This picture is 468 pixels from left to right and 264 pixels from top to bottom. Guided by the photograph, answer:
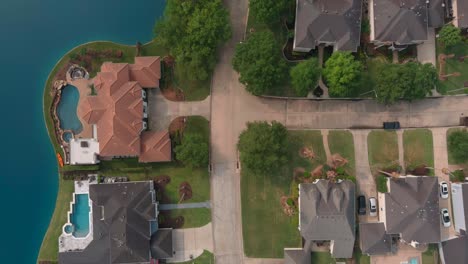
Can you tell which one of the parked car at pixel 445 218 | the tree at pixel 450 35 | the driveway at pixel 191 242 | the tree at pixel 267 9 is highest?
the tree at pixel 267 9

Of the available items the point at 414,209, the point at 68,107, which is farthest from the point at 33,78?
the point at 414,209

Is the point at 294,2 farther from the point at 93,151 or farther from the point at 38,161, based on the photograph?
the point at 38,161

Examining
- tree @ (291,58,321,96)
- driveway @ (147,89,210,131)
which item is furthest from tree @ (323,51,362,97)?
driveway @ (147,89,210,131)

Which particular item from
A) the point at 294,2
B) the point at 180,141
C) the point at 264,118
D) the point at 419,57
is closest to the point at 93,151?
the point at 180,141

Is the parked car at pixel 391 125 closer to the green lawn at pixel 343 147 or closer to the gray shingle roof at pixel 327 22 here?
the green lawn at pixel 343 147

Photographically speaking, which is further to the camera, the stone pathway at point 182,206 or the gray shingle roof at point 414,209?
the stone pathway at point 182,206

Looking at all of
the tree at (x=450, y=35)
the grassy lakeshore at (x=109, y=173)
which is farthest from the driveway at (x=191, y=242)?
the tree at (x=450, y=35)

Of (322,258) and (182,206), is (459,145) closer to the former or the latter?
(322,258)
